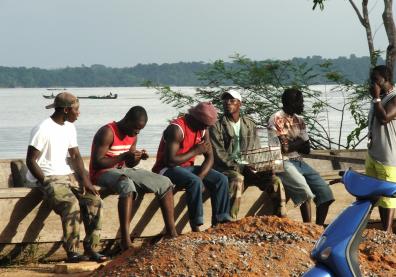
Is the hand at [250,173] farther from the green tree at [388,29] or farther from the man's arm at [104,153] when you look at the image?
the green tree at [388,29]

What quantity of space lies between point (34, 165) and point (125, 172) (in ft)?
2.67

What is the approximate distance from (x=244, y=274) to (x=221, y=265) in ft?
0.60

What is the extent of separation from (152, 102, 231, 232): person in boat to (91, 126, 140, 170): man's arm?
387 mm

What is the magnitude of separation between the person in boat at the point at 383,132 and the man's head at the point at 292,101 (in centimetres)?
97

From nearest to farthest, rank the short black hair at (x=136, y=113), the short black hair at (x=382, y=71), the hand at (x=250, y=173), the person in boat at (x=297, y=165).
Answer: the short black hair at (x=382, y=71), the short black hair at (x=136, y=113), the hand at (x=250, y=173), the person in boat at (x=297, y=165)

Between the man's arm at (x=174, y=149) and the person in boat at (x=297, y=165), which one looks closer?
the man's arm at (x=174, y=149)

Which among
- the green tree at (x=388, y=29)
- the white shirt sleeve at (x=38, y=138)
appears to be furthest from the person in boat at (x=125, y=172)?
the green tree at (x=388, y=29)

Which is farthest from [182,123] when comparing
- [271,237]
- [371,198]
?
[371,198]

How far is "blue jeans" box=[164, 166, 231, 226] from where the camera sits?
28.8ft

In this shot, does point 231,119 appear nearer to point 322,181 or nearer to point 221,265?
point 322,181

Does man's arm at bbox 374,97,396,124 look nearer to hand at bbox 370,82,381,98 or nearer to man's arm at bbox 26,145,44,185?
→ hand at bbox 370,82,381,98

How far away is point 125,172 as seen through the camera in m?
8.70

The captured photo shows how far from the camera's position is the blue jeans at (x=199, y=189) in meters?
8.78

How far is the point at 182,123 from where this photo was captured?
353 inches
